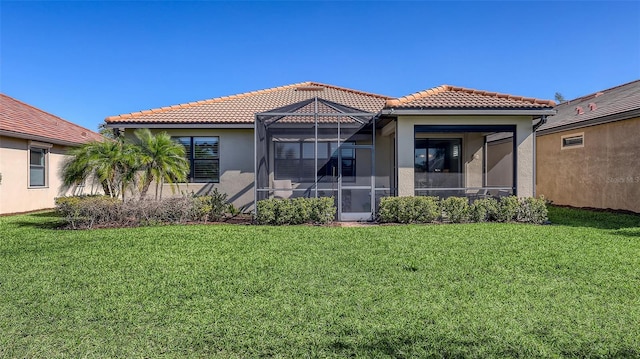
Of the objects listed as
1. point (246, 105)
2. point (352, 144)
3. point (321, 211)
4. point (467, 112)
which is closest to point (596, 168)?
point (467, 112)

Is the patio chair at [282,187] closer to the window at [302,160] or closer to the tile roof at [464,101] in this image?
the window at [302,160]

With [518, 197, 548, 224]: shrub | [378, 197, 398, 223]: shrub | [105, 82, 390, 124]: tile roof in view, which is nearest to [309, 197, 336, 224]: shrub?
[378, 197, 398, 223]: shrub

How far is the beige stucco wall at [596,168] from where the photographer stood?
12.4 m

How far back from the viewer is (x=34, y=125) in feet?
50.2

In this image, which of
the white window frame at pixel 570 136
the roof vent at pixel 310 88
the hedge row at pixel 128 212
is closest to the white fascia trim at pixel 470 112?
the white window frame at pixel 570 136

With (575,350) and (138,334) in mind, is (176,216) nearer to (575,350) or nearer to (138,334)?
(138,334)

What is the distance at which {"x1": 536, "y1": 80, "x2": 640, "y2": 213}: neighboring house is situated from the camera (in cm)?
1247

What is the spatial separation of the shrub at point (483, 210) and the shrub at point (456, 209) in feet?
0.61

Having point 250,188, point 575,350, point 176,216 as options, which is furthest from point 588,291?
point 250,188

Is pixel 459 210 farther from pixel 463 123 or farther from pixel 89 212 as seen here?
pixel 89 212

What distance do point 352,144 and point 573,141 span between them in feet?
33.8

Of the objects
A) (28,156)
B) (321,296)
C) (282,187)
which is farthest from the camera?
(28,156)

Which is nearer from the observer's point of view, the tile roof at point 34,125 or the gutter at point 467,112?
the gutter at point 467,112

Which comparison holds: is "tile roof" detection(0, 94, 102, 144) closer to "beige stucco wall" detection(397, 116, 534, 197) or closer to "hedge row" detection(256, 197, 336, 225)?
"hedge row" detection(256, 197, 336, 225)
